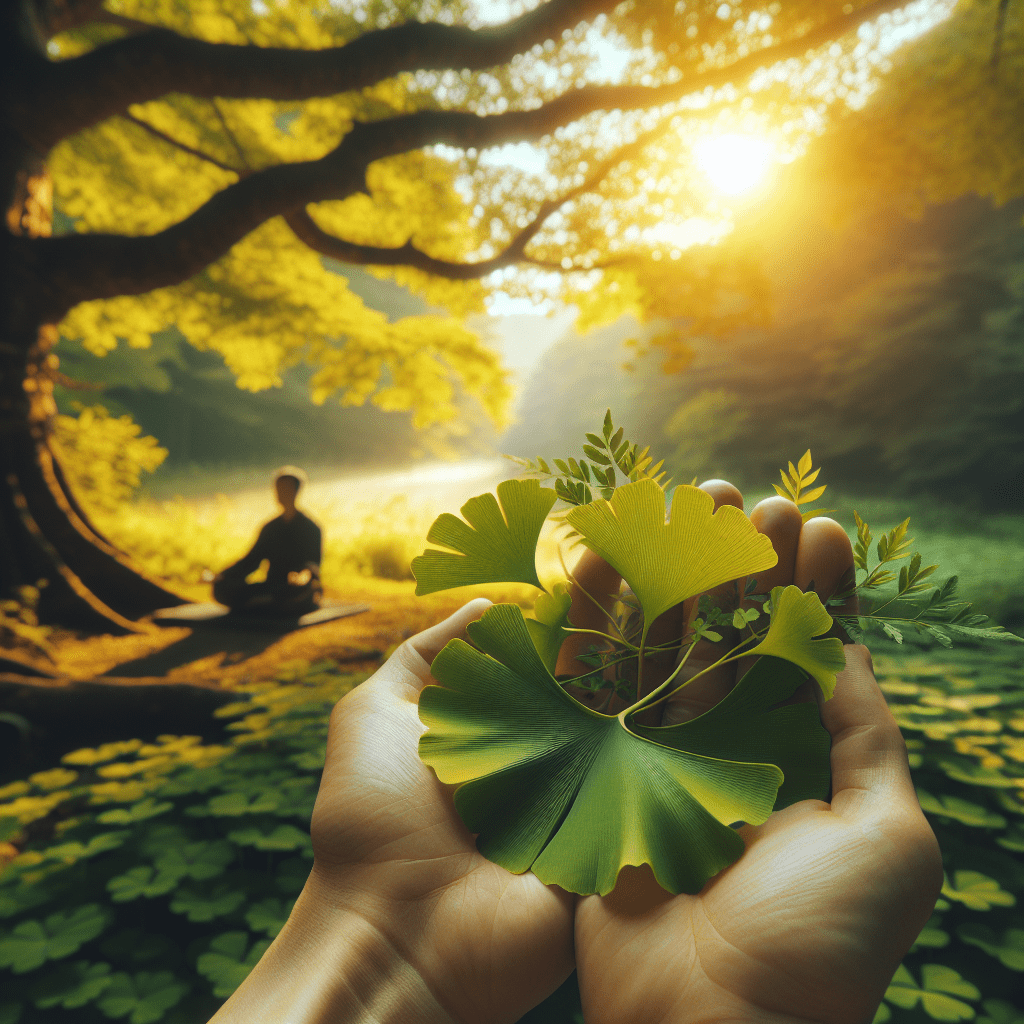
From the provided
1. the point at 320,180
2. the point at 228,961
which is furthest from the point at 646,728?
the point at 320,180

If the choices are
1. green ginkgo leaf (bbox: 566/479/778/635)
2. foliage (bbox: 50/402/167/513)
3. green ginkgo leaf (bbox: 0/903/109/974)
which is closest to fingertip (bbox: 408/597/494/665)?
green ginkgo leaf (bbox: 566/479/778/635)

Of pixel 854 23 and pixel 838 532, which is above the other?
pixel 854 23

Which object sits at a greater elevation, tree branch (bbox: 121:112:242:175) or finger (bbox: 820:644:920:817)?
tree branch (bbox: 121:112:242:175)

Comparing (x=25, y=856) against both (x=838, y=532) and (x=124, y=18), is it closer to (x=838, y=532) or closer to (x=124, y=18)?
(x=838, y=532)

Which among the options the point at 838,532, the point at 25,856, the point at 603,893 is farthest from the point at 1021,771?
the point at 25,856

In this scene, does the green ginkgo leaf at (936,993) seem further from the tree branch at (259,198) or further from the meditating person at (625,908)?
the tree branch at (259,198)

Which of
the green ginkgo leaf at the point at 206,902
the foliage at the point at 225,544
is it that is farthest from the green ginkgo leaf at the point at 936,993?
the foliage at the point at 225,544

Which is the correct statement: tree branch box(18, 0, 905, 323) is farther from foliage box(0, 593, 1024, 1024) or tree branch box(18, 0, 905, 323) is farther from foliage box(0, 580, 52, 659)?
foliage box(0, 593, 1024, 1024)
